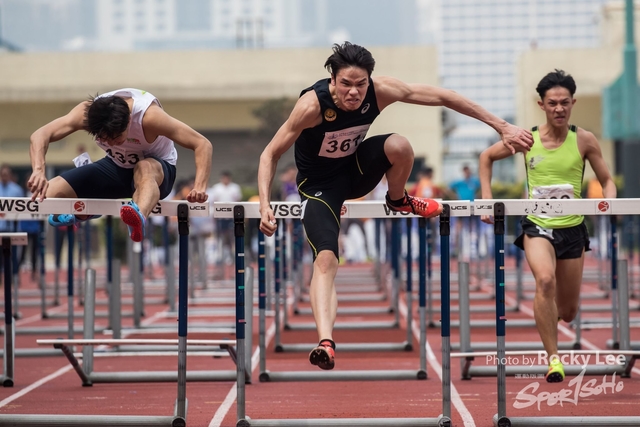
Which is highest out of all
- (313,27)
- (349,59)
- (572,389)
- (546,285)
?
(313,27)

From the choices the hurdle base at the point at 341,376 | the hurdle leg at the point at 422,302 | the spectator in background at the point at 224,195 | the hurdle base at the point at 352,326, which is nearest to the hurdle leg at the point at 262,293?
the hurdle base at the point at 341,376

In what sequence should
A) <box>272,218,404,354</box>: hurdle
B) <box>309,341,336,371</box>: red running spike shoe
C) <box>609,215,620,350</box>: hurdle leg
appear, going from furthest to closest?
<box>272,218,404,354</box>: hurdle, <box>609,215,620,350</box>: hurdle leg, <box>309,341,336,371</box>: red running spike shoe

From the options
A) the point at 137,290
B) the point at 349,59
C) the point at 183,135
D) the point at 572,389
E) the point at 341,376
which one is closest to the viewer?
the point at 349,59

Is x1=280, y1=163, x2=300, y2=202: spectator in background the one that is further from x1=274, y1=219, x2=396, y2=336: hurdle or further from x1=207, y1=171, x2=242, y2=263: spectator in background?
x1=274, y1=219, x2=396, y2=336: hurdle

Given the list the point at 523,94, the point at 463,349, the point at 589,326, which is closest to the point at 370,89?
the point at 463,349

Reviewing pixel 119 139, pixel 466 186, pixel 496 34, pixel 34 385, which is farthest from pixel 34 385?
pixel 496 34

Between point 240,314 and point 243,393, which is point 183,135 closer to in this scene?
point 240,314

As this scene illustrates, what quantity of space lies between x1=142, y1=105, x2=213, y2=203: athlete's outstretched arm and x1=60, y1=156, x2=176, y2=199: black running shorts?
33 centimetres

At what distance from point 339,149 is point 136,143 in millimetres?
1417

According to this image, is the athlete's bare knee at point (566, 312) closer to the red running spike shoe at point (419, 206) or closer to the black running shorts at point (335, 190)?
the red running spike shoe at point (419, 206)

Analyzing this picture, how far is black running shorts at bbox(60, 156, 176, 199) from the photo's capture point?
19.7 ft

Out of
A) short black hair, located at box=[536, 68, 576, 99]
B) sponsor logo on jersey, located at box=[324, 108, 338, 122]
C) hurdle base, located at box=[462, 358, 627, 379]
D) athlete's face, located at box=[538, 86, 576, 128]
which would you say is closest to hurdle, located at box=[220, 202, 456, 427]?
sponsor logo on jersey, located at box=[324, 108, 338, 122]

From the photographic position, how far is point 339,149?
532 centimetres

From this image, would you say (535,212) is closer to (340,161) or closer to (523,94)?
(340,161)
